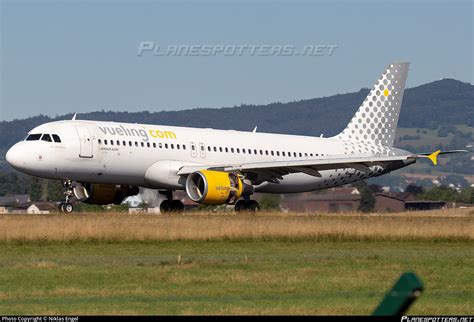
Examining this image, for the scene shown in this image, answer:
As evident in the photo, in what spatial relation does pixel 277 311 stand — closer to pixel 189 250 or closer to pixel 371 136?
pixel 189 250

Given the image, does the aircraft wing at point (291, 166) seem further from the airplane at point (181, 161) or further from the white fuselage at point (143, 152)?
the white fuselage at point (143, 152)

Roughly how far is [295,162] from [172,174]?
500 centimetres

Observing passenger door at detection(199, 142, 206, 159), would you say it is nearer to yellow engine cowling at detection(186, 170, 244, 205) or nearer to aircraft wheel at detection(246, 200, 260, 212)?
yellow engine cowling at detection(186, 170, 244, 205)

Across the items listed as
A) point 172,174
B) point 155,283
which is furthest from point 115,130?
point 155,283

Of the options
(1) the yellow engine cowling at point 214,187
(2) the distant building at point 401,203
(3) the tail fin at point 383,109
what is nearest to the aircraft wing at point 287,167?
(1) the yellow engine cowling at point 214,187

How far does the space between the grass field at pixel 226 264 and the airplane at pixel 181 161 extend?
5.20 meters

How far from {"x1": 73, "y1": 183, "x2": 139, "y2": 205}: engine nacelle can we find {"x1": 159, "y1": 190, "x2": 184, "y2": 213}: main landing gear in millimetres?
1477

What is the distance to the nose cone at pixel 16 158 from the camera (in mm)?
41500

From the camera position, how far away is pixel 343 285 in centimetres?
2073

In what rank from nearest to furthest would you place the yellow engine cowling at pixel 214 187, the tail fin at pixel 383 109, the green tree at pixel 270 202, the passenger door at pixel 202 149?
the yellow engine cowling at pixel 214 187 → the passenger door at pixel 202 149 → the green tree at pixel 270 202 → the tail fin at pixel 383 109

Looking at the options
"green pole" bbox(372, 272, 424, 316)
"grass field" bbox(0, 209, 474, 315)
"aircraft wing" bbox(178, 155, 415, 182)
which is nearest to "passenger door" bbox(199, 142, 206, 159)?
"aircraft wing" bbox(178, 155, 415, 182)

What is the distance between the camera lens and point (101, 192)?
45844 millimetres

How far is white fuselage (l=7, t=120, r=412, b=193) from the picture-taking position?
41469mm

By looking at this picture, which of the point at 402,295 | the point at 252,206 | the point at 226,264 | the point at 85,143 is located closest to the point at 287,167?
the point at 252,206
